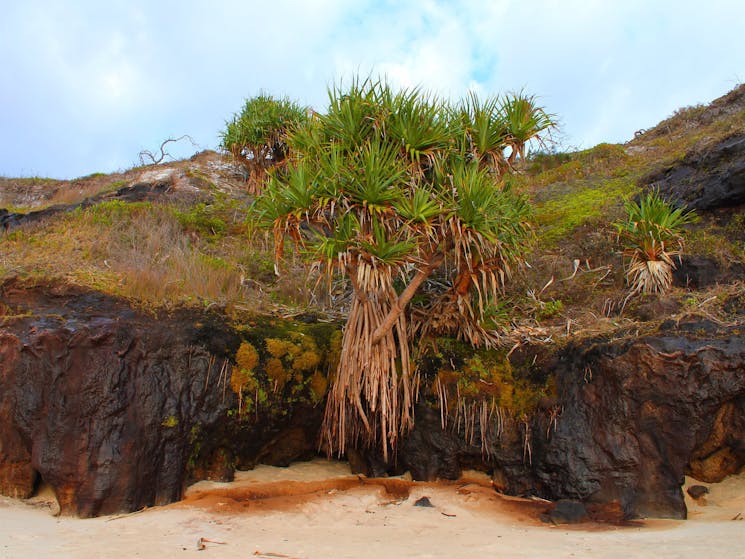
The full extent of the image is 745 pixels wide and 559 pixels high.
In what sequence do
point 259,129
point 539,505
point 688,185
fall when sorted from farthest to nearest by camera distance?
point 259,129 → point 688,185 → point 539,505

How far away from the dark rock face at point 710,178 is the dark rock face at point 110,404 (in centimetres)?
981

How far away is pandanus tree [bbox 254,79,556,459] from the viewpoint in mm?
7719

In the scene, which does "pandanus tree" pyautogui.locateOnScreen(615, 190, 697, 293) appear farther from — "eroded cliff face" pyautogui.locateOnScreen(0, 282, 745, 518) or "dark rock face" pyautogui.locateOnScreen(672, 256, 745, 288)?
"eroded cliff face" pyautogui.locateOnScreen(0, 282, 745, 518)

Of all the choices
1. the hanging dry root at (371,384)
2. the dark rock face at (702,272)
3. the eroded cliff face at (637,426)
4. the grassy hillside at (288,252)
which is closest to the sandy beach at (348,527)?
the eroded cliff face at (637,426)

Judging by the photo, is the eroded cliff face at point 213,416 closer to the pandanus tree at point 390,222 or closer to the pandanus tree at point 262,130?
the pandanus tree at point 390,222

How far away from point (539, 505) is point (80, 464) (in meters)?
5.60

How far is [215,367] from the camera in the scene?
805 centimetres

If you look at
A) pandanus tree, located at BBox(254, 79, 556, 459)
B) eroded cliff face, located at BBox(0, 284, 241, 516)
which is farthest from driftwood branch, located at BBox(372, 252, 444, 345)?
eroded cliff face, located at BBox(0, 284, 241, 516)

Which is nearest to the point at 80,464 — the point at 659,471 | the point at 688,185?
the point at 659,471

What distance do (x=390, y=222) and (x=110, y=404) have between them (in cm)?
423

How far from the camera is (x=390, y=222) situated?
8031 millimetres

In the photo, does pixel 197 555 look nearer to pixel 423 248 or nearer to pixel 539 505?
pixel 539 505

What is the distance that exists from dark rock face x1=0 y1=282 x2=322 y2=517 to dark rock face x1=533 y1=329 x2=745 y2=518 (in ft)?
13.8

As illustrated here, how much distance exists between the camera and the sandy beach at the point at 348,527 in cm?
538
